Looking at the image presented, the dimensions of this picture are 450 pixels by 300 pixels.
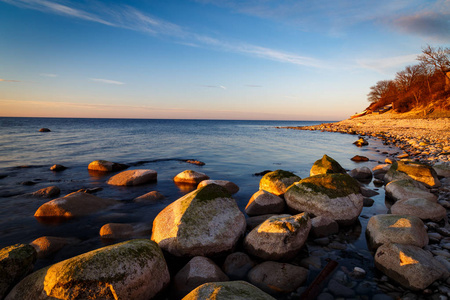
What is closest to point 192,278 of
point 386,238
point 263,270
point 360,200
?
point 263,270

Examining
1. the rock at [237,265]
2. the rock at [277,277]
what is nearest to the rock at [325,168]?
the rock at [277,277]

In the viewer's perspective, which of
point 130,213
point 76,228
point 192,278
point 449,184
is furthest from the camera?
point 449,184

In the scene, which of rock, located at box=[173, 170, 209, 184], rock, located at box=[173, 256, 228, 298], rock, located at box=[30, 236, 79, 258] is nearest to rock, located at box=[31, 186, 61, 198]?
rock, located at box=[30, 236, 79, 258]

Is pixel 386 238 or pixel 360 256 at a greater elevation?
pixel 386 238

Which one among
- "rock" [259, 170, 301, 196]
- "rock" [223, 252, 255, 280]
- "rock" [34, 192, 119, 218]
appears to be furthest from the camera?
"rock" [259, 170, 301, 196]

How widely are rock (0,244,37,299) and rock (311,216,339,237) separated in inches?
260

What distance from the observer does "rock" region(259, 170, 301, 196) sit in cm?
975

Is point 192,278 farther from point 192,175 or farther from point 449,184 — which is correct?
point 449,184

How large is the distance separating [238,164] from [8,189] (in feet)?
44.6

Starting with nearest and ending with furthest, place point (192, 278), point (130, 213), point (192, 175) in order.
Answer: point (192, 278) → point (130, 213) → point (192, 175)

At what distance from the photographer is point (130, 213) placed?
902cm

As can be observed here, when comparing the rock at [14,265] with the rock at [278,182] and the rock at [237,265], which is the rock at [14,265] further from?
the rock at [278,182]

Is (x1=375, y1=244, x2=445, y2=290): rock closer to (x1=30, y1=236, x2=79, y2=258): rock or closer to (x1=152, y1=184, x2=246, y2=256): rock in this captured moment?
(x1=152, y1=184, x2=246, y2=256): rock

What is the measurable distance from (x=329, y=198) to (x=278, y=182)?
2.51m
